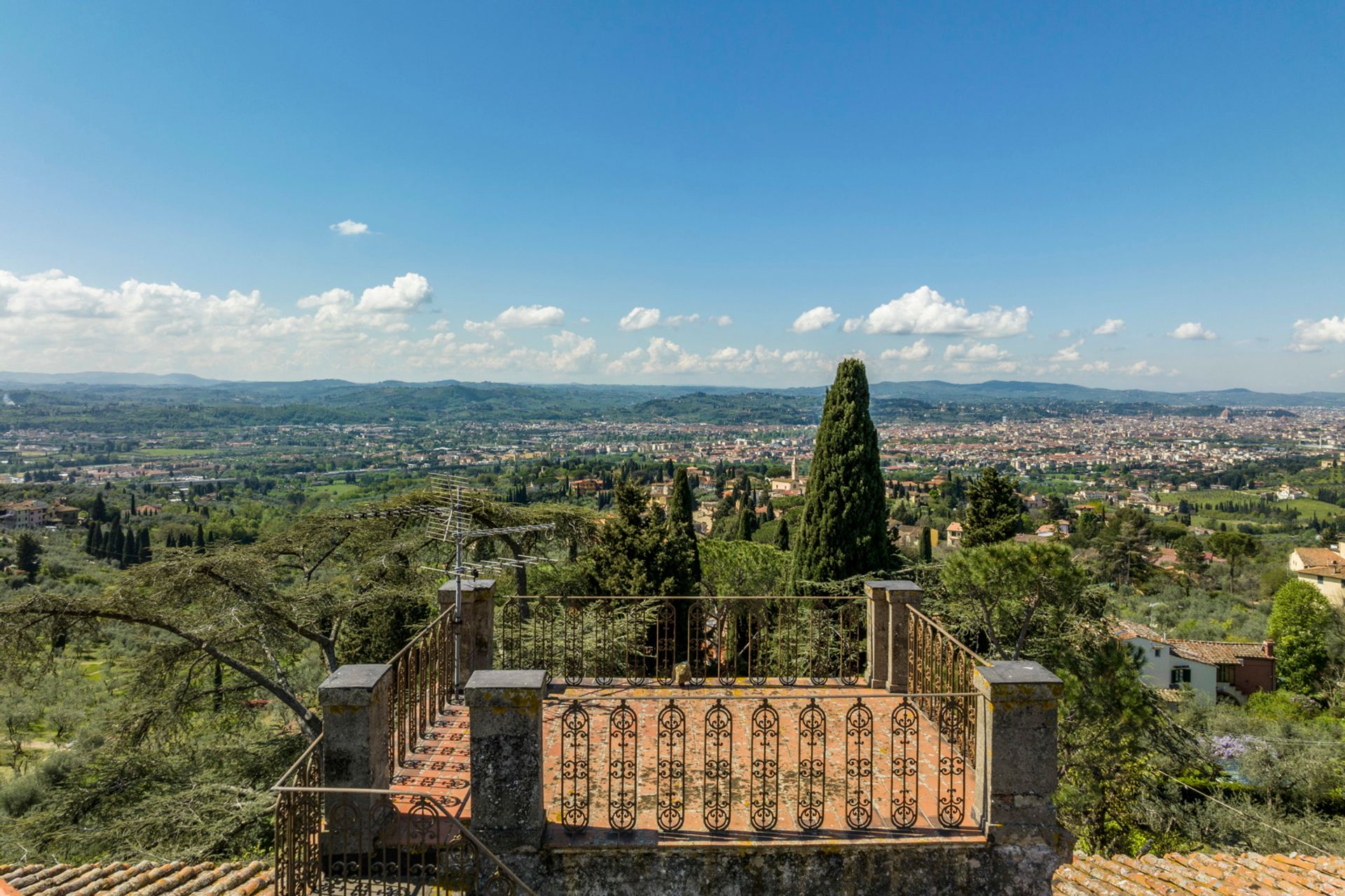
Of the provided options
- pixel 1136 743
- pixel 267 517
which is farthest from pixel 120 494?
pixel 1136 743

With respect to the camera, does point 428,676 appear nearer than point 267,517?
Yes

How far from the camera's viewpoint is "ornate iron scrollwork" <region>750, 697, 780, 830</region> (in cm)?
469

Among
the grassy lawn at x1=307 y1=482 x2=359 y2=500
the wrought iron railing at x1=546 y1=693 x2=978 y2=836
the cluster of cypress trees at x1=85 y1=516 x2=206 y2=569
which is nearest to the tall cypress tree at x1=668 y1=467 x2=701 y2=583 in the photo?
the wrought iron railing at x1=546 y1=693 x2=978 y2=836

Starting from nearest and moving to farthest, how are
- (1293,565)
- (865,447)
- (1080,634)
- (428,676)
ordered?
(428,676) → (1080,634) → (865,447) → (1293,565)

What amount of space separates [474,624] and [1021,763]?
17.4 ft

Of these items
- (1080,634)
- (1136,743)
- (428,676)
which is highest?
(428,676)

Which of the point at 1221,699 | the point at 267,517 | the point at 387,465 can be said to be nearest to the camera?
the point at 1221,699

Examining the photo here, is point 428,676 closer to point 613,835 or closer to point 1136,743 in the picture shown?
point 613,835

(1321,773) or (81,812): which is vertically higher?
(81,812)

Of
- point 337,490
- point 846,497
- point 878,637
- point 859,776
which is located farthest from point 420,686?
point 337,490

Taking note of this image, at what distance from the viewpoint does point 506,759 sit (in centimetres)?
434

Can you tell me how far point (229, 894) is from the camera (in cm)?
565

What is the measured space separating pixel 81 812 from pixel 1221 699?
4158cm

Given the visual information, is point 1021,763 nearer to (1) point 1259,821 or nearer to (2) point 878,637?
(2) point 878,637
